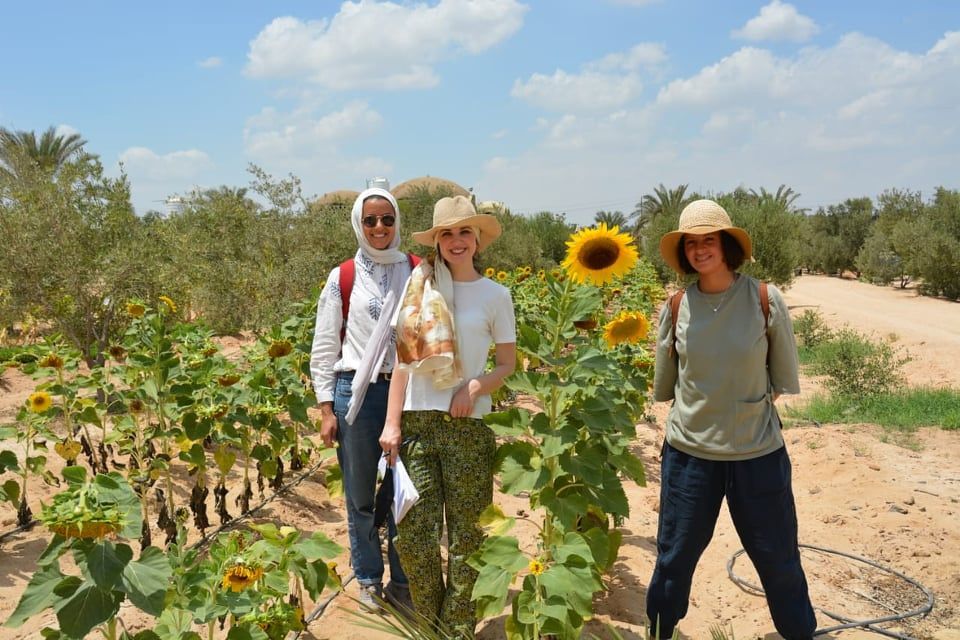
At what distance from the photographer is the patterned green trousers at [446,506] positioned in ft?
7.45

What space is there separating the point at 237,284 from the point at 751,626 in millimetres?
7071

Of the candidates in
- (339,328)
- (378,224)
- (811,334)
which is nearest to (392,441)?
(339,328)

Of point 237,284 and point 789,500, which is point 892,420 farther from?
point 237,284

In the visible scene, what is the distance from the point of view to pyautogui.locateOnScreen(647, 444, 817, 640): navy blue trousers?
2203 millimetres

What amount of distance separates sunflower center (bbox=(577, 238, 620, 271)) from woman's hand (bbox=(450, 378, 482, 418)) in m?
0.59

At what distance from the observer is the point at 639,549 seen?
3740 mm

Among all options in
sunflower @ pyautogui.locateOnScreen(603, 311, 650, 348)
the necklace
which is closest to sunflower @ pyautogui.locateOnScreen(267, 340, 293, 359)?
sunflower @ pyautogui.locateOnScreen(603, 311, 650, 348)

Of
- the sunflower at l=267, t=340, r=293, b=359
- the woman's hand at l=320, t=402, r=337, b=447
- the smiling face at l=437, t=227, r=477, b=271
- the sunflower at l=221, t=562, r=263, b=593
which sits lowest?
the sunflower at l=221, t=562, r=263, b=593

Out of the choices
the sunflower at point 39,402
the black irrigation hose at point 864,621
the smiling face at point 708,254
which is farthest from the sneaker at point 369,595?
the sunflower at point 39,402

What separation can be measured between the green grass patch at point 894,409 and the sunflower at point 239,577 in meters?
5.71

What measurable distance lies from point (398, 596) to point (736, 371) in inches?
62.0

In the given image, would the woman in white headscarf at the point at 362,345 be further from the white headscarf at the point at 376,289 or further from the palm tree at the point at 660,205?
the palm tree at the point at 660,205

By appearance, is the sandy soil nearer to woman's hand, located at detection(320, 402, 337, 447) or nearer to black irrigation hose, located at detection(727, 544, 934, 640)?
black irrigation hose, located at detection(727, 544, 934, 640)

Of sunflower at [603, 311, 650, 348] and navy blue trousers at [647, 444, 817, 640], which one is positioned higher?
sunflower at [603, 311, 650, 348]
